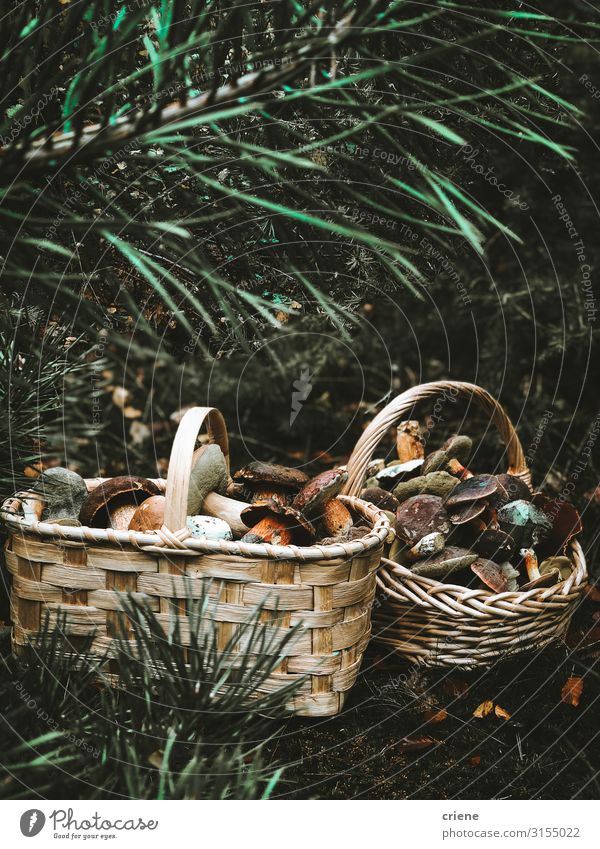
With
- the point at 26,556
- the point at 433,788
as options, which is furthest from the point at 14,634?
the point at 433,788

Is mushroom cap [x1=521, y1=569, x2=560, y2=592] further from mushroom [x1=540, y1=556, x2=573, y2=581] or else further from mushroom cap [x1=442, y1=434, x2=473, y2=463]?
mushroom cap [x1=442, y1=434, x2=473, y2=463]

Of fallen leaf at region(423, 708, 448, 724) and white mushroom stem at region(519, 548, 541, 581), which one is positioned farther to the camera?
white mushroom stem at region(519, 548, 541, 581)

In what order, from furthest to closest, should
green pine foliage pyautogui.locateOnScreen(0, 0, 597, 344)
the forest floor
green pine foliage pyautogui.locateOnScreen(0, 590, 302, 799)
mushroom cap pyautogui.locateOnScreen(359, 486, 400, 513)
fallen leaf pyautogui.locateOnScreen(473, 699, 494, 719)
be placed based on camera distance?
mushroom cap pyautogui.locateOnScreen(359, 486, 400, 513) < fallen leaf pyautogui.locateOnScreen(473, 699, 494, 719) < the forest floor < green pine foliage pyautogui.locateOnScreen(0, 590, 302, 799) < green pine foliage pyautogui.locateOnScreen(0, 0, 597, 344)

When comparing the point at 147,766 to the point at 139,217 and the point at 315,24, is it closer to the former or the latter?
the point at 139,217

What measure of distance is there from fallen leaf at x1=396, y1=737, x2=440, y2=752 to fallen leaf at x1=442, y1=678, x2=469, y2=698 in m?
0.09

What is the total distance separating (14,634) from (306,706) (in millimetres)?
342

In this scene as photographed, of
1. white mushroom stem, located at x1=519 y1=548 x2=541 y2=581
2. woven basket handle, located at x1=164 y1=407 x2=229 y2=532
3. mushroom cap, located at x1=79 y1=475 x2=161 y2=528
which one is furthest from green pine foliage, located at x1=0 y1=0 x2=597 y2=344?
white mushroom stem, located at x1=519 y1=548 x2=541 y2=581

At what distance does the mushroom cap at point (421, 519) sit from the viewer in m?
0.89

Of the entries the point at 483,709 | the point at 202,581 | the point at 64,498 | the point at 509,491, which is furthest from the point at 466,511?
the point at 64,498

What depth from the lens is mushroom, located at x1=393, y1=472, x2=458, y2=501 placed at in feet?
3.19

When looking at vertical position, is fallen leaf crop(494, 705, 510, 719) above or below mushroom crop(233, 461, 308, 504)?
below

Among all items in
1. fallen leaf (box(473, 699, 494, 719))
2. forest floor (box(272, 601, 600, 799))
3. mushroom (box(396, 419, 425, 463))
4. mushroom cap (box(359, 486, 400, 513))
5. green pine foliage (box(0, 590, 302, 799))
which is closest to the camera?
green pine foliage (box(0, 590, 302, 799))

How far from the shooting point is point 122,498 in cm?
89

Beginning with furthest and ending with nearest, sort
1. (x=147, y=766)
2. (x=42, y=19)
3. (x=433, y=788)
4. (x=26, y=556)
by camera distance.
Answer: (x=26, y=556), (x=433, y=788), (x=147, y=766), (x=42, y=19)
